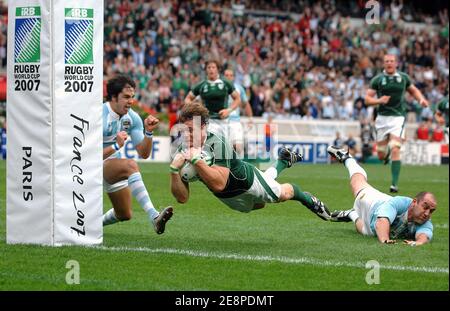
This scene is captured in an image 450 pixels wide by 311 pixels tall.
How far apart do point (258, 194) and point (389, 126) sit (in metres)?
9.58

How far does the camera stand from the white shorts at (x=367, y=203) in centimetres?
1012

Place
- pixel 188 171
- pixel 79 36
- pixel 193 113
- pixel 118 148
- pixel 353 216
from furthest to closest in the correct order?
pixel 353 216 → pixel 118 148 → pixel 188 171 → pixel 193 113 → pixel 79 36

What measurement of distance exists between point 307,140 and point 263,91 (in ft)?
8.49

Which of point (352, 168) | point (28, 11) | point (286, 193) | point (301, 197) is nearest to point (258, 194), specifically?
point (286, 193)

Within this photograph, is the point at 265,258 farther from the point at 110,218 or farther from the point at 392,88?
the point at 392,88

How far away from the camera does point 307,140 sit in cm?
3097

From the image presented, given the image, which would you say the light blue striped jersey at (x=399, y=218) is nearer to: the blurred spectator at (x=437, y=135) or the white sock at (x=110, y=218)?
the white sock at (x=110, y=218)

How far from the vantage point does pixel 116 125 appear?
10.5m

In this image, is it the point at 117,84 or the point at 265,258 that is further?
the point at 117,84

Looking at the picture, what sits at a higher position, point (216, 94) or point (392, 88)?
point (392, 88)

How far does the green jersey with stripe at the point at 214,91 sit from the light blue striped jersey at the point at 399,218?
33.7 feet

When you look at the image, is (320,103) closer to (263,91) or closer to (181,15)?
(263,91)

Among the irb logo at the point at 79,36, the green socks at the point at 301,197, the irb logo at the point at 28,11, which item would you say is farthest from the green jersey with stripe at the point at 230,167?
the irb logo at the point at 28,11
